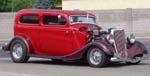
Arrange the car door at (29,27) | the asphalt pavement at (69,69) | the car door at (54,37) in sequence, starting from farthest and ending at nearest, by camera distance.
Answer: the car door at (29,27), the car door at (54,37), the asphalt pavement at (69,69)

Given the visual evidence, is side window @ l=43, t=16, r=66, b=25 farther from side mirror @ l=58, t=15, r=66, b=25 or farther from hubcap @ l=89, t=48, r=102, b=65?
hubcap @ l=89, t=48, r=102, b=65

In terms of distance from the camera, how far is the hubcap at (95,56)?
15653 millimetres

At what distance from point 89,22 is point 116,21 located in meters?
24.6

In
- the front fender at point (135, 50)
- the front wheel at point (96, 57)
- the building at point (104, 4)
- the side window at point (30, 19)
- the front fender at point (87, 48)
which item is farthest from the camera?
the building at point (104, 4)

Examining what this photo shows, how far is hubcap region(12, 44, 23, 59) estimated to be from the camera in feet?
58.0

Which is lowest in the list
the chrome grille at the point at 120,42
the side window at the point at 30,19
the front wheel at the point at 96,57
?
the front wheel at the point at 96,57

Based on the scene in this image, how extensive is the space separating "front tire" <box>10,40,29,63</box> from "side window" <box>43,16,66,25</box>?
111cm

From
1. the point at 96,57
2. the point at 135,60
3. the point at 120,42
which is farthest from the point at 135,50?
the point at 96,57

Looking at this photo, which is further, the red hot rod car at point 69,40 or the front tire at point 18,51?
the front tire at point 18,51

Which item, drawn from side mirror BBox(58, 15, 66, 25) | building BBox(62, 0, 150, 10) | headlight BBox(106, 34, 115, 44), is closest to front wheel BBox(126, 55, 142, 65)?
headlight BBox(106, 34, 115, 44)

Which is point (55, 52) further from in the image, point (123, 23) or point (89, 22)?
point (123, 23)

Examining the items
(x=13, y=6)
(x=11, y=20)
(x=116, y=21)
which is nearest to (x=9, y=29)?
(x=11, y=20)

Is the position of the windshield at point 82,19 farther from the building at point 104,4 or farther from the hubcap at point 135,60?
the building at point 104,4

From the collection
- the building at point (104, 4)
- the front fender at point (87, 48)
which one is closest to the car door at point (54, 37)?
the front fender at point (87, 48)
